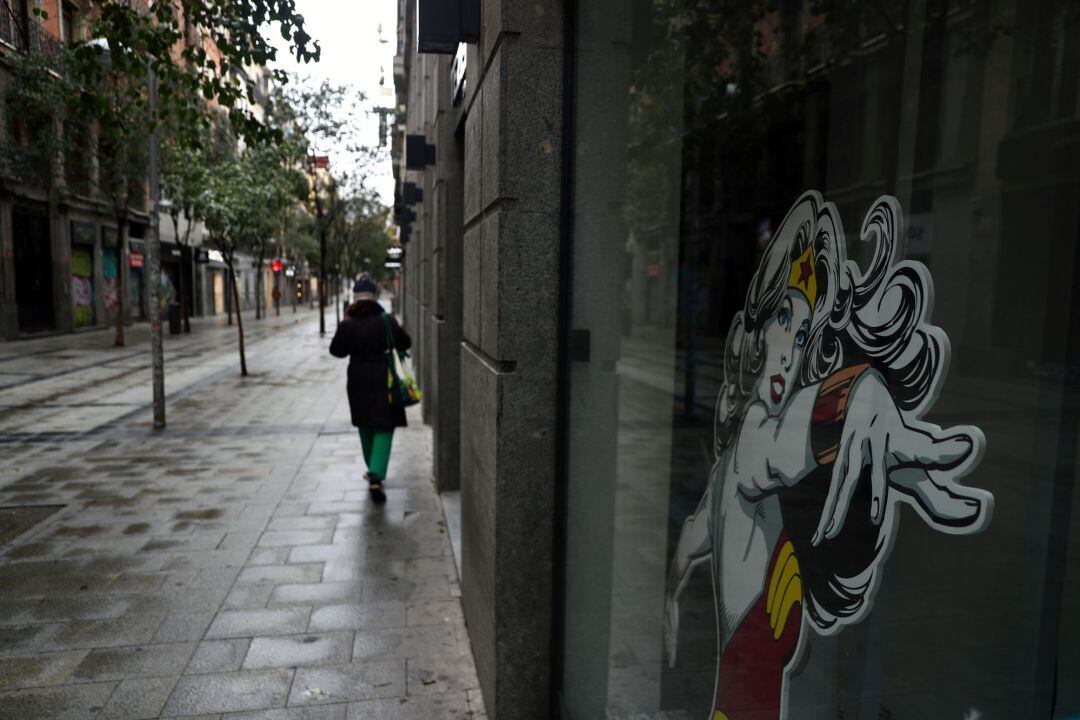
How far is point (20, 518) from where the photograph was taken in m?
6.04

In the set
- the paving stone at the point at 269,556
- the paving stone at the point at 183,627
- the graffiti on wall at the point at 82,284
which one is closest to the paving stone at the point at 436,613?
the paving stone at the point at 183,627

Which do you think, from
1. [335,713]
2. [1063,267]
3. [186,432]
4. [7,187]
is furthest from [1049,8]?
[7,187]

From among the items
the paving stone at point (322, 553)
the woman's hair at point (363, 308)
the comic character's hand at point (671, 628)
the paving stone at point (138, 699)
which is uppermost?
the woman's hair at point (363, 308)

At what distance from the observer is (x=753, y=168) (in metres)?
1.80

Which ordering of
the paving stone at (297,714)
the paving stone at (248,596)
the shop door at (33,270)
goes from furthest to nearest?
the shop door at (33,270) < the paving stone at (248,596) < the paving stone at (297,714)

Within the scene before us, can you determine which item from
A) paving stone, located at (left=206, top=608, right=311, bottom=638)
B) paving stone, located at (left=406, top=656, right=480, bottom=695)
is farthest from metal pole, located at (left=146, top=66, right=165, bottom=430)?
paving stone, located at (left=406, top=656, right=480, bottom=695)

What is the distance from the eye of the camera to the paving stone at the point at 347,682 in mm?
3422

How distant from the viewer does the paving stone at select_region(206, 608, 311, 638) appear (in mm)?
4047

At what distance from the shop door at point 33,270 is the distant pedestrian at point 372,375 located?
22.5m

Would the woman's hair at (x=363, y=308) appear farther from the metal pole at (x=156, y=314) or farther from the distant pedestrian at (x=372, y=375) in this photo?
the metal pole at (x=156, y=314)

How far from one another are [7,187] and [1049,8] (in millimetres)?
27756

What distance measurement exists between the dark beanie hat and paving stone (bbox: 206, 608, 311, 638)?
3.12 meters

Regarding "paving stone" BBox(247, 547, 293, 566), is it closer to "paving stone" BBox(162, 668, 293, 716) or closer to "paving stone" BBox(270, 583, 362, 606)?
"paving stone" BBox(270, 583, 362, 606)

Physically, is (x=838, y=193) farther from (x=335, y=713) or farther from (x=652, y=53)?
(x=335, y=713)
